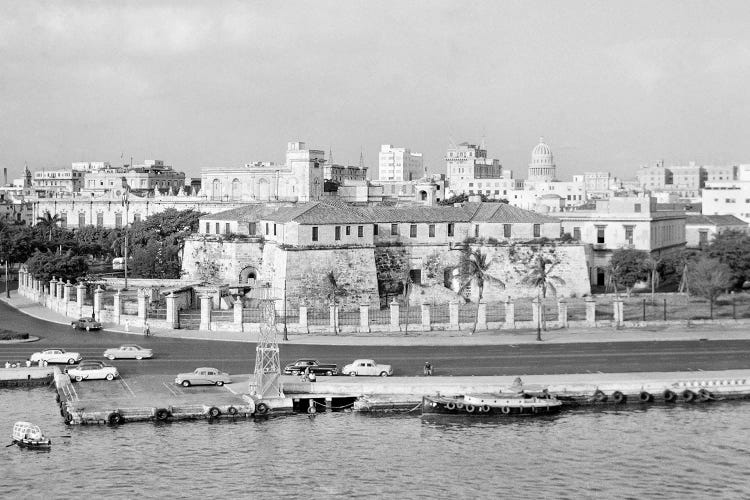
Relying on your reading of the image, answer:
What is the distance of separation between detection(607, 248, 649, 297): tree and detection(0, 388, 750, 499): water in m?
33.2

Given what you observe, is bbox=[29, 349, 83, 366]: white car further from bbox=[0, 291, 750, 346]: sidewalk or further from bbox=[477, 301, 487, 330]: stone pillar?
bbox=[477, 301, 487, 330]: stone pillar

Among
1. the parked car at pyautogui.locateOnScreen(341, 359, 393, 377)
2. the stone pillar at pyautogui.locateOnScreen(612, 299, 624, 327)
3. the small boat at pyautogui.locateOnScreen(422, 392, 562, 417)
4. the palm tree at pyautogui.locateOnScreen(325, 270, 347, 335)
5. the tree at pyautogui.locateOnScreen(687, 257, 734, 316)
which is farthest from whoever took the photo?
the palm tree at pyautogui.locateOnScreen(325, 270, 347, 335)

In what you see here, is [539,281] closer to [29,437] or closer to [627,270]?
[627,270]

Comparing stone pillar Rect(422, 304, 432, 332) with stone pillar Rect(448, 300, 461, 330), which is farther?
stone pillar Rect(448, 300, 461, 330)

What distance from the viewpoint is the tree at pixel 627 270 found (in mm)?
78500

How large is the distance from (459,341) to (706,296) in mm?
18974

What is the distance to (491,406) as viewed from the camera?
44.6 m

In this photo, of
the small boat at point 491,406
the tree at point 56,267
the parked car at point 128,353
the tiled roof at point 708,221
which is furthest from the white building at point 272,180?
the small boat at point 491,406

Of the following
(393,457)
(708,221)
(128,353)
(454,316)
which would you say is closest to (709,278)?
(454,316)

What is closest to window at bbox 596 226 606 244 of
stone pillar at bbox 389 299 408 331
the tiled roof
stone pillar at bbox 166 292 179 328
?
the tiled roof

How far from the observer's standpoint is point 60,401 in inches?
1793

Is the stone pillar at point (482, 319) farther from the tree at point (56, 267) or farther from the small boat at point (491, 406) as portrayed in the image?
the tree at point (56, 267)

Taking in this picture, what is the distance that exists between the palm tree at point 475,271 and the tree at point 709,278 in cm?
1240

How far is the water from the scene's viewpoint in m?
35.2
